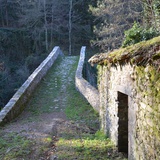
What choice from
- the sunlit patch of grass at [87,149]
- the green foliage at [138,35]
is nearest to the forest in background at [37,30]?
the green foliage at [138,35]

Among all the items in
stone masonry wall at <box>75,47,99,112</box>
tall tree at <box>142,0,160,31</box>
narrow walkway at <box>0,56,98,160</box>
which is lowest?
narrow walkway at <box>0,56,98,160</box>

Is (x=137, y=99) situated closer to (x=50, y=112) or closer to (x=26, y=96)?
(x=50, y=112)

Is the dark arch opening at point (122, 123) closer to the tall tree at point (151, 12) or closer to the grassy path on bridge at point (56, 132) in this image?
the grassy path on bridge at point (56, 132)

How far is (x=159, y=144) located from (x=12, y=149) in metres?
3.44

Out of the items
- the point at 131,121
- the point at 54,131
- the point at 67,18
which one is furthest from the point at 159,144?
the point at 67,18

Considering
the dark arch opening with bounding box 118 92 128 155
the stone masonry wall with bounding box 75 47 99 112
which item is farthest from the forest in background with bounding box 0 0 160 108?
the dark arch opening with bounding box 118 92 128 155

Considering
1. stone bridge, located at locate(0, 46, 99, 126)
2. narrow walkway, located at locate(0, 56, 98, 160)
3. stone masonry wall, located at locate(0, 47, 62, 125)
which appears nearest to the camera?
narrow walkway, located at locate(0, 56, 98, 160)

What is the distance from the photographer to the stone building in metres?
2.54

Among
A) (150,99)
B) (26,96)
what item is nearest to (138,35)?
(26,96)

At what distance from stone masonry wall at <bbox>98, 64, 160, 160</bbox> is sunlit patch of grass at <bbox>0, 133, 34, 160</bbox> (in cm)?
203

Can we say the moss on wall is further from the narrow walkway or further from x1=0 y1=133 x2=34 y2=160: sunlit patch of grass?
x1=0 y1=133 x2=34 y2=160: sunlit patch of grass

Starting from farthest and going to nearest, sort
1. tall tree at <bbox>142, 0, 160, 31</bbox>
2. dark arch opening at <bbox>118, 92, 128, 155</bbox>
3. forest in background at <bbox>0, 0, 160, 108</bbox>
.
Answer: forest in background at <bbox>0, 0, 160, 108</bbox>, tall tree at <bbox>142, 0, 160, 31</bbox>, dark arch opening at <bbox>118, 92, 128, 155</bbox>

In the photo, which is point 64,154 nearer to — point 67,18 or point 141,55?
point 141,55

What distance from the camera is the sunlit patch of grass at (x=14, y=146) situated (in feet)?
14.5
